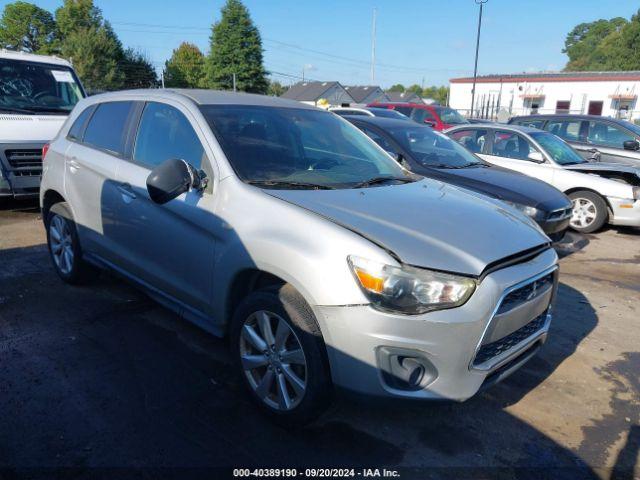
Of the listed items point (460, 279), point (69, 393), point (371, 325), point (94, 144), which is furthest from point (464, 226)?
point (94, 144)

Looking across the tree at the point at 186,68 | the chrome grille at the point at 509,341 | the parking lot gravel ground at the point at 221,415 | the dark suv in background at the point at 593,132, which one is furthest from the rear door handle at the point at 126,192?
the tree at the point at 186,68

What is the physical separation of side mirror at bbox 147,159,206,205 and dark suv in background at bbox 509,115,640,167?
9.11 meters

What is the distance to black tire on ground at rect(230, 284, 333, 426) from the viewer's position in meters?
2.51

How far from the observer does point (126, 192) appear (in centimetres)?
368

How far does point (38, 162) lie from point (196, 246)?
230 inches

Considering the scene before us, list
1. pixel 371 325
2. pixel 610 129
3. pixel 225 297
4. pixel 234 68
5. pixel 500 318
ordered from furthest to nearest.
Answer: pixel 234 68
pixel 610 129
pixel 225 297
pixel 500 318
pixel 371 325

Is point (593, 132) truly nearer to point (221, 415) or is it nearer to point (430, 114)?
point (430, 114)

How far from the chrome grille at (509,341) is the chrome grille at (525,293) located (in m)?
0.18

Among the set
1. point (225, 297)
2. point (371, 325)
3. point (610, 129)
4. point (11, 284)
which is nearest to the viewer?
point (371, 325)

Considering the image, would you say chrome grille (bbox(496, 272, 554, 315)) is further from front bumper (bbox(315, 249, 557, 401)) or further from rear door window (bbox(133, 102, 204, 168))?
rear door window (bbox(133, 102, 204, 168))

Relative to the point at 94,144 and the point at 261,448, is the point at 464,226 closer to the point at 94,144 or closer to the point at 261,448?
the point at 261,448

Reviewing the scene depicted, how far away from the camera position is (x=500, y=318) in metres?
2.51

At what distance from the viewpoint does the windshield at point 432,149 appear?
648cm

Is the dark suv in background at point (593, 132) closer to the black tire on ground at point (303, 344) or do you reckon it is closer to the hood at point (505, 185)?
the hood at point (505, 185)
